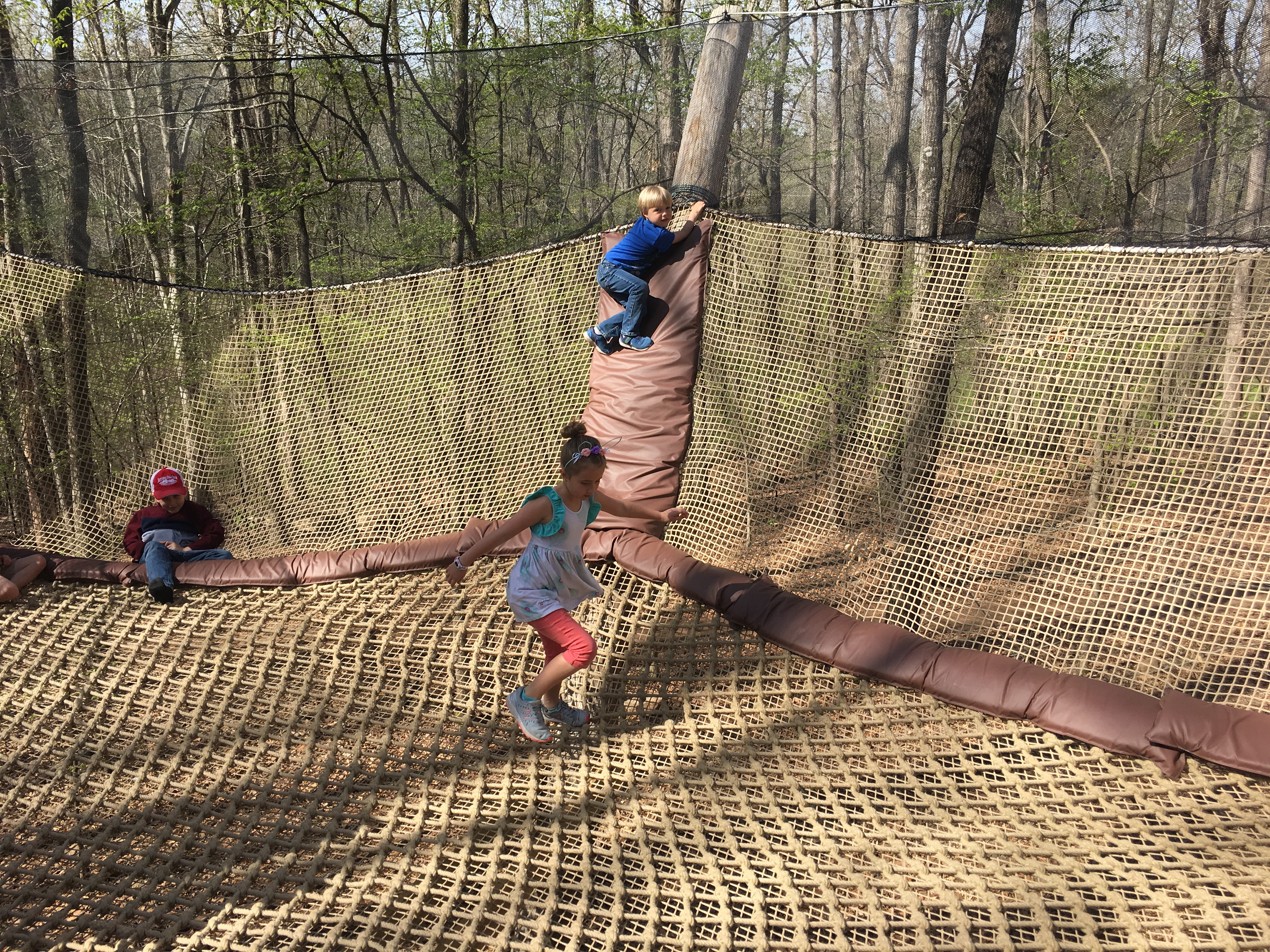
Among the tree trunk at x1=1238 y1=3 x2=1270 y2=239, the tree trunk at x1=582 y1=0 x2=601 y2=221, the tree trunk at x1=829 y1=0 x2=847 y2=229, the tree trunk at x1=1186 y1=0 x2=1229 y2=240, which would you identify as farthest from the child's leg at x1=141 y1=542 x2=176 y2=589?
the tree trunk at x1=1238 y1=3 x2=1270 y2=239

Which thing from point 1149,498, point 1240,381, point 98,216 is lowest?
point 1149,498

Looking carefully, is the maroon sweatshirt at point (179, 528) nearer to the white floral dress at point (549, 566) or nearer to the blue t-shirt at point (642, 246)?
the white floral dress at point (549, 566)

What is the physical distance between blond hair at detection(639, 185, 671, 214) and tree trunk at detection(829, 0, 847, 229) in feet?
2.60

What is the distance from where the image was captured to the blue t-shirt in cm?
378

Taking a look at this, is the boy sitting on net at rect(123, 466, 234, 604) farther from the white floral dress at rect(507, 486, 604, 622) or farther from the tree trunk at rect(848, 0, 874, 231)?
the tree trunk at rect(848, 0, 874, 231)

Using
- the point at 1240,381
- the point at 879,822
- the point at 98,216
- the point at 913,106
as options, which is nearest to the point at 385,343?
the point at 98,216

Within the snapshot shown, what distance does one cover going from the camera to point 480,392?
14.6 feet

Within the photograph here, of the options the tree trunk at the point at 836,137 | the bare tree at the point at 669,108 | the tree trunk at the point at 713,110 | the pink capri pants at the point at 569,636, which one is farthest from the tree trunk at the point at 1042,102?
the pink capri pants at the point at 569,636

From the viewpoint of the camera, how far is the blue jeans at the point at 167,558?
3936 millimetres

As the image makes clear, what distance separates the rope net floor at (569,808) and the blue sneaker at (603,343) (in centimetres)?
113

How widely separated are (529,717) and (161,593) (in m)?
2.20

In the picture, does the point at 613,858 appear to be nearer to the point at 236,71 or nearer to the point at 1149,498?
the point at 1149,498

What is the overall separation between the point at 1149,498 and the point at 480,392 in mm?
3110

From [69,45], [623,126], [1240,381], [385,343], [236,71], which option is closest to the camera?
[1240,381]
